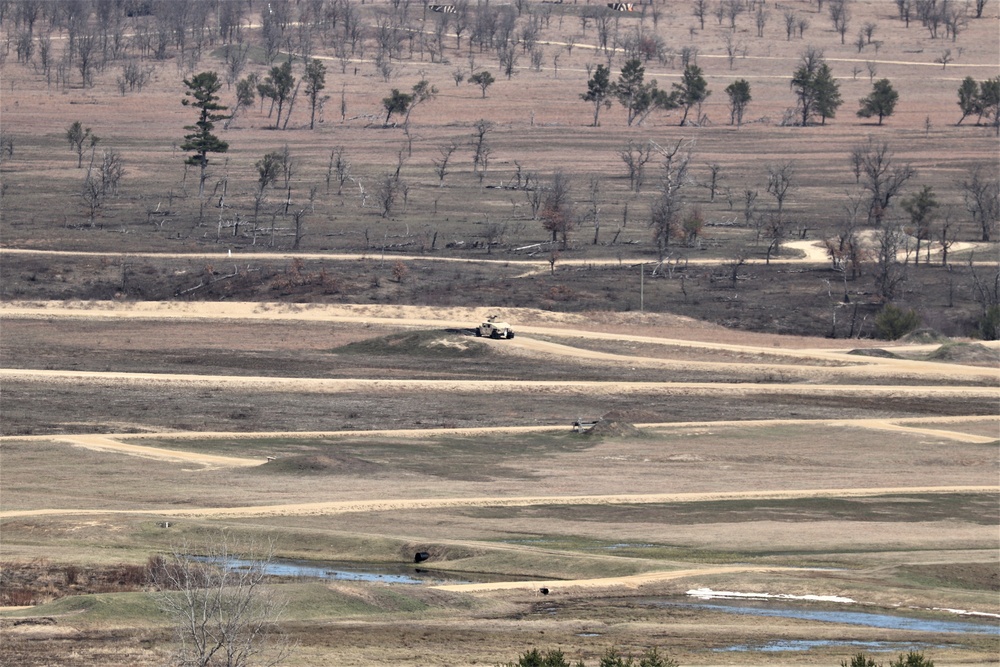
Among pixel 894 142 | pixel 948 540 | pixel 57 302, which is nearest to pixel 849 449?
pixel 948 540

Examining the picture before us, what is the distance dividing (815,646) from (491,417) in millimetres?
38172

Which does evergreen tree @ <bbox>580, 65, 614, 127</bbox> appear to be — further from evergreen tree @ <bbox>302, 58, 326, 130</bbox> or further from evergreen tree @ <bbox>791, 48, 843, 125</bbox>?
evergreen tree @ <bbox>302, 58, 326, 130</bbox>

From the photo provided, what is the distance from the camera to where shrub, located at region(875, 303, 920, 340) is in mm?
96188

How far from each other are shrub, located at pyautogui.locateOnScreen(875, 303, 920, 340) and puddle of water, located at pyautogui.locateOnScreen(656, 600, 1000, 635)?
6204cm

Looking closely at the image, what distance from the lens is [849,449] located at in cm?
6444

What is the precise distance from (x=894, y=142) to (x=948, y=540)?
134 metres

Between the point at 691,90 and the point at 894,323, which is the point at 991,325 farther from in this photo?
the point at 691,90

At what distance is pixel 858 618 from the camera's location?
36.2 meters

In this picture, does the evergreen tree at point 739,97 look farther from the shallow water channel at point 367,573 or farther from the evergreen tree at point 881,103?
the shallow water channel at point 367,573

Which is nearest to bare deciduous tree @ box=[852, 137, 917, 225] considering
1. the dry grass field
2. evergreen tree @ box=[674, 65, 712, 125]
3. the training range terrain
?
the dry grass field

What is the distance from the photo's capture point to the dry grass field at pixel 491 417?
117 ft

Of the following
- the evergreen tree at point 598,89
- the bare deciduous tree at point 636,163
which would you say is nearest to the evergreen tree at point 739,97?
the evergreen tree at point 598,89

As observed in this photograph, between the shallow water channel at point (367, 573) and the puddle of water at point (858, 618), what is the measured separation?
6.30 meters

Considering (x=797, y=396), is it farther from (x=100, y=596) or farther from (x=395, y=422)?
(x=100, y=596)
